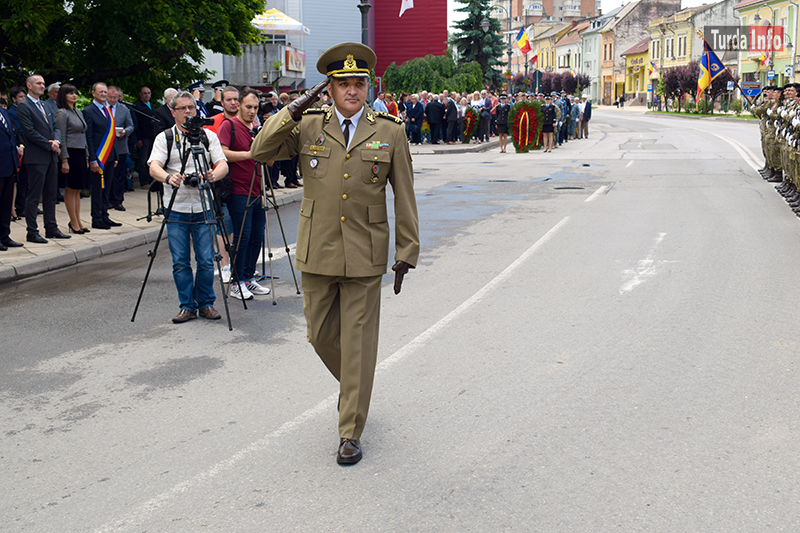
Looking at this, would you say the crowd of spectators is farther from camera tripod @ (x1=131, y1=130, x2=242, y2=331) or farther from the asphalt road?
camera tripod @ (x1=131, y1=130, x2=242, y2=331)

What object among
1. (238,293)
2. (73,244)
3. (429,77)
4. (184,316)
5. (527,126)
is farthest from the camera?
(429,77)

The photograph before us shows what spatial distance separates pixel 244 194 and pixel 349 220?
12.8 feet

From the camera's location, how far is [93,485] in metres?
4.09

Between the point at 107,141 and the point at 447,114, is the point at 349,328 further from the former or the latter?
the point at 447,114

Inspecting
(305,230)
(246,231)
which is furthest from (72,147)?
(305,230)

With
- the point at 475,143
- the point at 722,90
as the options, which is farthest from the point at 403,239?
the point at 722,90

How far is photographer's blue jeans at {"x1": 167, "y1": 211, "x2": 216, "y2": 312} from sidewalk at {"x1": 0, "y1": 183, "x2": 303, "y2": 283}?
2994mm

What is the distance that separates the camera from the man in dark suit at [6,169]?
1018 centimetres

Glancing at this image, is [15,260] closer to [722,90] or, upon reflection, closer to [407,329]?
[407,329]

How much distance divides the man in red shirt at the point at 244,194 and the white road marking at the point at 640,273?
Answer: 355 cm

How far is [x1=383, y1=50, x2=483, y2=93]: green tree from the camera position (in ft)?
156

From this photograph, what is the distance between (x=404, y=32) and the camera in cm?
5384

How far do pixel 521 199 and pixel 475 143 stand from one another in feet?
57.0

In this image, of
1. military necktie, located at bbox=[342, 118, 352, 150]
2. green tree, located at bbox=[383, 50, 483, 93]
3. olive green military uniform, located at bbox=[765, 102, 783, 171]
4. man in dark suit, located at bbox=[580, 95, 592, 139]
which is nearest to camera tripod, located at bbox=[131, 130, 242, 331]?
military necktie, located at bbox=[342, 118, 352, 150]
